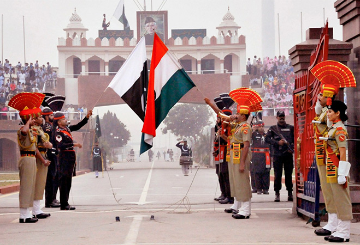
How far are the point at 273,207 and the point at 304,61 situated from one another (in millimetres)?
3458

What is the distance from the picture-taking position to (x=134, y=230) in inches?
403

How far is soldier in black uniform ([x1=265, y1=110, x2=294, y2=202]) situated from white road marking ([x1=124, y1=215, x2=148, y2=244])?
4588mm

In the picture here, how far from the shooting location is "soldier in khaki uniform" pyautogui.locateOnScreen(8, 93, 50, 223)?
459 inches

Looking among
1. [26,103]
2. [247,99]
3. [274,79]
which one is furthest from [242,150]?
[274,79]

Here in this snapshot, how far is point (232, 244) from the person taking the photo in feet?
28.6

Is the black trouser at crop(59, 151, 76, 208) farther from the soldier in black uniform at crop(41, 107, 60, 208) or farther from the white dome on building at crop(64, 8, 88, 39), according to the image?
the white dome on building at crop(64, 8, 88, 39)

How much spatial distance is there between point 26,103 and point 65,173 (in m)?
2.66

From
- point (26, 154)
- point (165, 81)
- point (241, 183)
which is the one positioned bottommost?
point (241, 183)

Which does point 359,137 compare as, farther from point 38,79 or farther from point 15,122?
point 38,79

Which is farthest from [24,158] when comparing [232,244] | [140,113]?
[232,244]

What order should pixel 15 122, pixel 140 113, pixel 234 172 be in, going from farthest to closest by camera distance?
pixel 15 122, pixel 140 113, pixel 234 172

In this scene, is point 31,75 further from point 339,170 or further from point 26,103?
point 339,170

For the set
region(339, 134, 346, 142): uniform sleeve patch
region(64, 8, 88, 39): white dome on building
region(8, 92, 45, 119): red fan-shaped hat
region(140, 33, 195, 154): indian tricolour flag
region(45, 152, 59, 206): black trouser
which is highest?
region(64, 8, 88, 39): white dome on building

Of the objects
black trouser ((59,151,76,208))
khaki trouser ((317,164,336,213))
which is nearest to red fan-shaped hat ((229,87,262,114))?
khaki trouser ((317,164,336,213))
